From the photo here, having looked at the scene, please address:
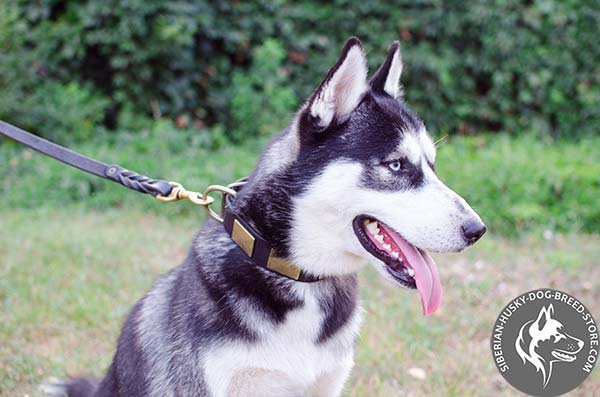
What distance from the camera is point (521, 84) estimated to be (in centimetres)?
921

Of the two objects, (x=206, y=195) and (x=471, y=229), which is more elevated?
(x=471, y=229)

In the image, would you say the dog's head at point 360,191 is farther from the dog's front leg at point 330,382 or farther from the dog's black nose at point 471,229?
the dog's front leg at point 330,382

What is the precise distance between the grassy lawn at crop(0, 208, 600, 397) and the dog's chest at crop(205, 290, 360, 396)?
3.82 feet

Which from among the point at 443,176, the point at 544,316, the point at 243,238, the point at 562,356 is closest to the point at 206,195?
the point at 243,238

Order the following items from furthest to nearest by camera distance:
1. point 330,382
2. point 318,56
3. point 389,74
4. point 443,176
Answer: point 318,56 → point 443,176 → point 389,74 → point 330,382

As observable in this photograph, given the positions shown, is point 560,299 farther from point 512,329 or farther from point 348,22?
point 348,22

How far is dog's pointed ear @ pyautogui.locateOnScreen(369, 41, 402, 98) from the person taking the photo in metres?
3.01

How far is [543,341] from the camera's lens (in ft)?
11.3

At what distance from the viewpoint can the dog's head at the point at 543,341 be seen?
11.3ft

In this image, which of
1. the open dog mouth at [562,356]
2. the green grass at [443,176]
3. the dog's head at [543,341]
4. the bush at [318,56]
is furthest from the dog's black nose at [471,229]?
the bush at [318,56]

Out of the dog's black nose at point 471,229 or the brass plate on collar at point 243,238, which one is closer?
the dog's black nose at point 471,229

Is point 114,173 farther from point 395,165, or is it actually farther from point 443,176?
point 443,176

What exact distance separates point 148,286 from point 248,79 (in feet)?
13.3

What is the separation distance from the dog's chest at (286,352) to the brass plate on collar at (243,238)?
0.76ft
